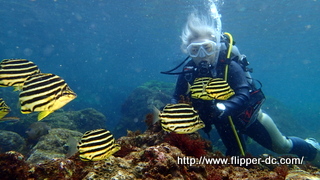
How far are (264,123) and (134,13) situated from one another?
34433mm

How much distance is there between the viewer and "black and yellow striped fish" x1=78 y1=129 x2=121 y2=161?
259 cm

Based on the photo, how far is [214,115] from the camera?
477cm

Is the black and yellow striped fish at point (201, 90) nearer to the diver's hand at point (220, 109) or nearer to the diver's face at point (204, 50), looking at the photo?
the diver's hand at point (220, 109)

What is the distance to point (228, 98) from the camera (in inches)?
187

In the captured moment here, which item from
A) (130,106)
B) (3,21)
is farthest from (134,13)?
→ (3,21)

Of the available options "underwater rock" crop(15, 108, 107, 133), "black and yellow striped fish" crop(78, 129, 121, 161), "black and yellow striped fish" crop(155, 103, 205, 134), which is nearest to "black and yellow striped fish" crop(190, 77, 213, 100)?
"black and yellow striped fish" crop(155, 103, 205, 134)

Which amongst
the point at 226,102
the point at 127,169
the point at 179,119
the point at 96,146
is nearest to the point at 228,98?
the point at 226,102

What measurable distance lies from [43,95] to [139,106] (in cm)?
1577

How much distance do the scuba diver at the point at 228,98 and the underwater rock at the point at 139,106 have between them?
9.68m

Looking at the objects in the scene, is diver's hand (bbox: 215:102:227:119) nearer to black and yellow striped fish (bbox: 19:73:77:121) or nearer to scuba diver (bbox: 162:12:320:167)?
scuba diver (bbox: 162:12:320:167)

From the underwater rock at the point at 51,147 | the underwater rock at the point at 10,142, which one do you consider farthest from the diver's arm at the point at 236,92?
the underwater rock at the point at 10,142

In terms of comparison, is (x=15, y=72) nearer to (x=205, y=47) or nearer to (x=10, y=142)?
(x=205, y=47)

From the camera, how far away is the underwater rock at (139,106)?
16413 millimetres

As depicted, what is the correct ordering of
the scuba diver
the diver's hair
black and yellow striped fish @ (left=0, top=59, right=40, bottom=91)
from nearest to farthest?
black and yellow striped fish @ (left=0, top=59, right=40, bottom=91) → the scuba diver → the diver's hair
